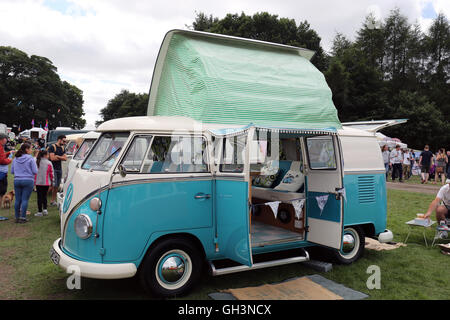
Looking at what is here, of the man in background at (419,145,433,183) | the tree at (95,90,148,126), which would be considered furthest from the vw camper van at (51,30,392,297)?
the tree at (95,90,148,126)

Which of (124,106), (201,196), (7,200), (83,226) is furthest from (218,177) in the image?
(124,106)

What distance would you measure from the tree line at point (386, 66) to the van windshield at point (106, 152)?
29623 millimetres

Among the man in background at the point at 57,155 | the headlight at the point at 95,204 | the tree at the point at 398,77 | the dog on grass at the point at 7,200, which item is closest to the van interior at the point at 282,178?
the headlight at the point at 95,204

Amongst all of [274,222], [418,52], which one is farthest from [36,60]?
[274,222]

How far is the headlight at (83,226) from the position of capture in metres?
4.46

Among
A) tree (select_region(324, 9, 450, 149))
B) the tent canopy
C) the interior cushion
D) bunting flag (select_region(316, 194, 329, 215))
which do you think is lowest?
bunting flag (select_region(316, 194, 329, 215))

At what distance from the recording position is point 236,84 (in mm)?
5953

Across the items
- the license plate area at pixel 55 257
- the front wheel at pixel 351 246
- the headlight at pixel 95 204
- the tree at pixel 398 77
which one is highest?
the tree at pixel 398 77

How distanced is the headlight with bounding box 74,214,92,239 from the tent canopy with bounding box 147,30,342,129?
2.14 m

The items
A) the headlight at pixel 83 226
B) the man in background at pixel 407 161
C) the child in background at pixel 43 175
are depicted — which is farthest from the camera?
the man in background at pixel 407 161

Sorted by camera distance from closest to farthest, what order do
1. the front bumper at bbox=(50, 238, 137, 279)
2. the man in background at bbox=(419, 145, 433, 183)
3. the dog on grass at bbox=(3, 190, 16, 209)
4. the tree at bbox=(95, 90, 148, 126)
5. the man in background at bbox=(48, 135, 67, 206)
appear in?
the front bumper at bbox=(50, 238, 137, 279)
the dog on grass at bbox=(3, 190, 16, 209)
the man in background at bbox=(48, 135, 67, 206)
the man in background at bbox=(419, 145, 433, 183)
the tree at bbox=(95, 90, 148, 126)

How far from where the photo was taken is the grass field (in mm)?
5062

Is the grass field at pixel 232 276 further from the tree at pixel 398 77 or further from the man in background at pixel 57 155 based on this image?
the tree at pixel 398 77

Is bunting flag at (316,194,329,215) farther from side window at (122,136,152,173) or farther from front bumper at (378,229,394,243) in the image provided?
side window at (122,136,152,173)
